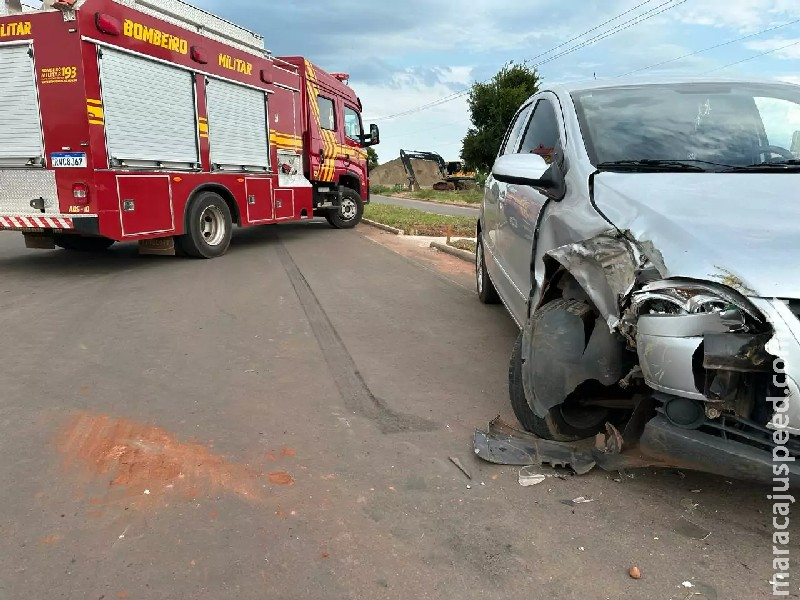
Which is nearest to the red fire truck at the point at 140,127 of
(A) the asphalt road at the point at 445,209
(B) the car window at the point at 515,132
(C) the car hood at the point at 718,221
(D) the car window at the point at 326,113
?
(D) the car window at the point at 326,113

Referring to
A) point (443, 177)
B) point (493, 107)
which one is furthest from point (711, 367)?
point (443, 177)

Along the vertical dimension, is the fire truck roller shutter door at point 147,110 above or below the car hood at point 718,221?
above

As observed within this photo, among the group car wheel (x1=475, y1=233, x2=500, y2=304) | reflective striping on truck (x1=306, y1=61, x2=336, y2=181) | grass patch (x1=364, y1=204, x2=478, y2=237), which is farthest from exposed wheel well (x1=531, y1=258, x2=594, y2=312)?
reflective striping on truck (x1=306, y1=61, x2=336, y2=181)

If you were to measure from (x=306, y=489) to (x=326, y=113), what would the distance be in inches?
451

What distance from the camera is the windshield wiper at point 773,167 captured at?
301 centimetres

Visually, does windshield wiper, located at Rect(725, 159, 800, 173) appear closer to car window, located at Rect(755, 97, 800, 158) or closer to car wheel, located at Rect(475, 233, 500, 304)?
car window, located at Rect(755, 97, 800, 158)

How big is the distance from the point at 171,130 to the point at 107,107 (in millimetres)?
1210

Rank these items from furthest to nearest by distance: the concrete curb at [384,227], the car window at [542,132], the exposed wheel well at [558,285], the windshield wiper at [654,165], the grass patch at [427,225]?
the concrete curb at [384,227], the grass patch at [427,225], the car window at [542,132], the windshield wiper at [654,165], the exposed wheel well at [558,285]

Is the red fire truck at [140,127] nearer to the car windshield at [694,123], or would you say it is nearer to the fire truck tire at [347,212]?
the fire truck tire at [347,212]

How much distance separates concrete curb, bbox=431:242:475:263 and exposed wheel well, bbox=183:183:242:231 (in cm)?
358

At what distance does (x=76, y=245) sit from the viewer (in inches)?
389

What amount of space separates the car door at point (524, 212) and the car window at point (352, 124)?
994cm

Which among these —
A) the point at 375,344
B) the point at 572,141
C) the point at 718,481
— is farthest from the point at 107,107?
the point at 718,481

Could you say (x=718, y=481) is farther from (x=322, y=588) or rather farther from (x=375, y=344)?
(x=375, y=344)
